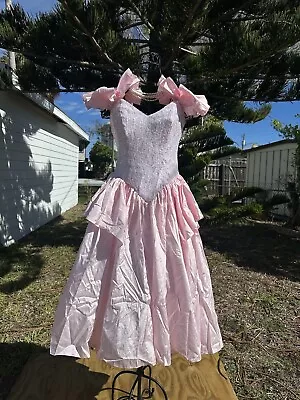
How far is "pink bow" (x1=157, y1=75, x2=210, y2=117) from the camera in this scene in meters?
1.53

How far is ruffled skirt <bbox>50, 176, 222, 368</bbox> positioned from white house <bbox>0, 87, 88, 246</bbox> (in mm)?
3585

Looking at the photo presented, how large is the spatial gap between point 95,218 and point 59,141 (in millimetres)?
6818

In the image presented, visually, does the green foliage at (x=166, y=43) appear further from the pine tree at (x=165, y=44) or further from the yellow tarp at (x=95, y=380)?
the yellow tarp at (x=95, y=380)

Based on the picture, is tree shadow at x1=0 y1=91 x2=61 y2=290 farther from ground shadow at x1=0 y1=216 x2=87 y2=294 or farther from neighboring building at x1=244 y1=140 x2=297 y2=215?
neighboring building at x1=244 y1=140 x2=297 y2=215

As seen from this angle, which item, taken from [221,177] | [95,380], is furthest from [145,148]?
[221,177]

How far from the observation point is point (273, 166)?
26.4ft

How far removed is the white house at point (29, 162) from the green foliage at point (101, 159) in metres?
16.2

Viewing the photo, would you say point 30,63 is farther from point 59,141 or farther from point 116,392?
point 116,392

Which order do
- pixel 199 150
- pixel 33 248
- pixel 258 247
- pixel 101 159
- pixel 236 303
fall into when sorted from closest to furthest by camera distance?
pixel 236 303 → pixel 33 248 → pixel 258 247 → pixel 199 150 → pixel 101 159

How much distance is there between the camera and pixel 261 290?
3.37 m

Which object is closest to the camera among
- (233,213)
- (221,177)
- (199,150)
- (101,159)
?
(233,213)

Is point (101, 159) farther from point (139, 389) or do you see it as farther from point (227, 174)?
point (139, 389)

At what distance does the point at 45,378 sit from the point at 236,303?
168 cm

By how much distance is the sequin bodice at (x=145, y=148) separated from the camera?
1.46 metres
